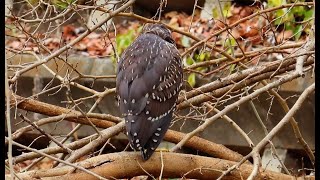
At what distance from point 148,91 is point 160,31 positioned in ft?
1.98

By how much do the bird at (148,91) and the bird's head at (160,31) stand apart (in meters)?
0.17

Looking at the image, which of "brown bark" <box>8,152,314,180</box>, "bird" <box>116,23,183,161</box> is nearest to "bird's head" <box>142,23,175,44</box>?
"bird" <box>116,23,183,161</box>

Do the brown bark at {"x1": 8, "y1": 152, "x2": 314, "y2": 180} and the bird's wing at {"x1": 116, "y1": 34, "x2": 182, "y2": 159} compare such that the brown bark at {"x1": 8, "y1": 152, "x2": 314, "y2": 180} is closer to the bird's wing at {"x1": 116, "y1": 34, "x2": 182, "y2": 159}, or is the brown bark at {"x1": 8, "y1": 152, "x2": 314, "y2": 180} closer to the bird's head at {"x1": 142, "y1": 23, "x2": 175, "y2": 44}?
the bird's wing at {"x1": 116, "y1": 34, "x2": 182, "y2": 159}

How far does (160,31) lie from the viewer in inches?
176

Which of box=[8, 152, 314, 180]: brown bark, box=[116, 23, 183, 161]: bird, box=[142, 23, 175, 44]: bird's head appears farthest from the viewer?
box=[142, 23, 175, 44]: bird's head

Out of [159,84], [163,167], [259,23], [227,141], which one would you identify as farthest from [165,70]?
[259,23]

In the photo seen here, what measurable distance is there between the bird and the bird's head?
170 millimetres

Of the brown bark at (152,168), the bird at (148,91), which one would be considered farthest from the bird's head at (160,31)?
the brown bark at (152,168)

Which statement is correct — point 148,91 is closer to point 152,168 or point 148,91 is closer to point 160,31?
point 152,168

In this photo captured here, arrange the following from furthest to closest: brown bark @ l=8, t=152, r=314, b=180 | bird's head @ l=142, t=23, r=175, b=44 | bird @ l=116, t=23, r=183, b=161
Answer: bird's head @ l=142, t=23, r=175, b=44 → bird @ l=116, t=23, r=183, b=161 → brown bark @ l=8, t=152, r=314, b=180

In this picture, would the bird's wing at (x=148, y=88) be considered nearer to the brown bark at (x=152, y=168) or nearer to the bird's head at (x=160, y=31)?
the brown bark at (x=152, y=168)

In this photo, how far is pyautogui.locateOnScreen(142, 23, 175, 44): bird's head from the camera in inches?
175

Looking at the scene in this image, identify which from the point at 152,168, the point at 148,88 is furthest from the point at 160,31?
the point at 152,168

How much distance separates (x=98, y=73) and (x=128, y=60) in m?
2.56
